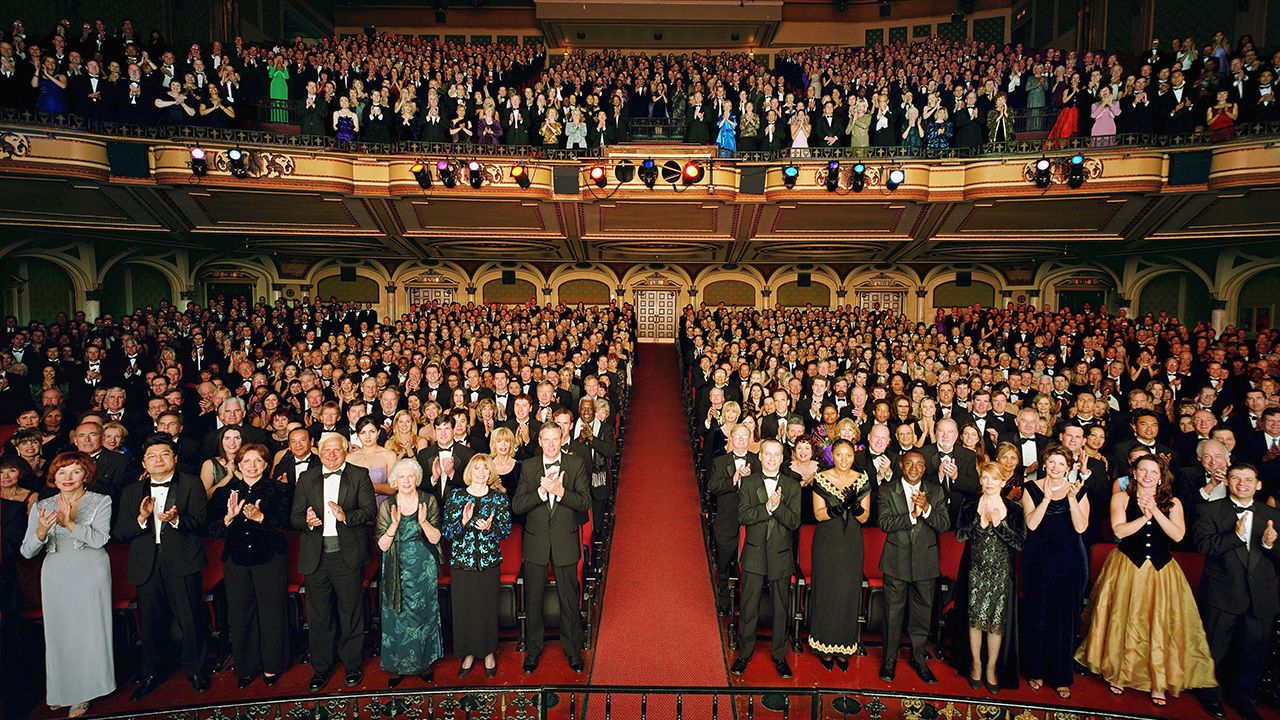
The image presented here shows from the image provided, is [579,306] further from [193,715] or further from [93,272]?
[193,715]

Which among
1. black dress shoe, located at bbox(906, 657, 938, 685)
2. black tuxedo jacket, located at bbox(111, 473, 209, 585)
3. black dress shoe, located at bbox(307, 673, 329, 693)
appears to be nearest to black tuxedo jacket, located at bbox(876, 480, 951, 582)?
black dress shoe, located at bbox(906, 657, 938, 685)

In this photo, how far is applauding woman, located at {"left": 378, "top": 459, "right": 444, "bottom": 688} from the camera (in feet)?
11.5

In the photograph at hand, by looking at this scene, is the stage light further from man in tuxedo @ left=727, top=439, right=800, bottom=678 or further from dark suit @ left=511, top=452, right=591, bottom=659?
dark suit @ left=511, top=452, right=591, bottom=659

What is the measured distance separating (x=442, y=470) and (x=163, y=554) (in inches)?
62.6

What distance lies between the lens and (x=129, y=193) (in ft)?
34.8

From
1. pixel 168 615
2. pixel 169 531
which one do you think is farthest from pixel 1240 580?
pixel 168 615

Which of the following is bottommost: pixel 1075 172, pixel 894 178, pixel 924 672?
pixel 924 672

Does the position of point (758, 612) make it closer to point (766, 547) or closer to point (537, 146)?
point (766, 547)

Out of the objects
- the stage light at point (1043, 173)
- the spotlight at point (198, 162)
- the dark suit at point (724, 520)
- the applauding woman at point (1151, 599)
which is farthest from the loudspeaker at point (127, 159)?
the stage light at point (1043, 173)

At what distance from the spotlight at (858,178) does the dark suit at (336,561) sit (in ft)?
32.8

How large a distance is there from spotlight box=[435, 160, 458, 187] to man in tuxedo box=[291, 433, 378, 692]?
337 inches

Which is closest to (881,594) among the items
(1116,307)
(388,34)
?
(1116,307)

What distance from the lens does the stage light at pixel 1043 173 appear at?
33.8 feet

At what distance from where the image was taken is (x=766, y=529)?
12.1 ft
